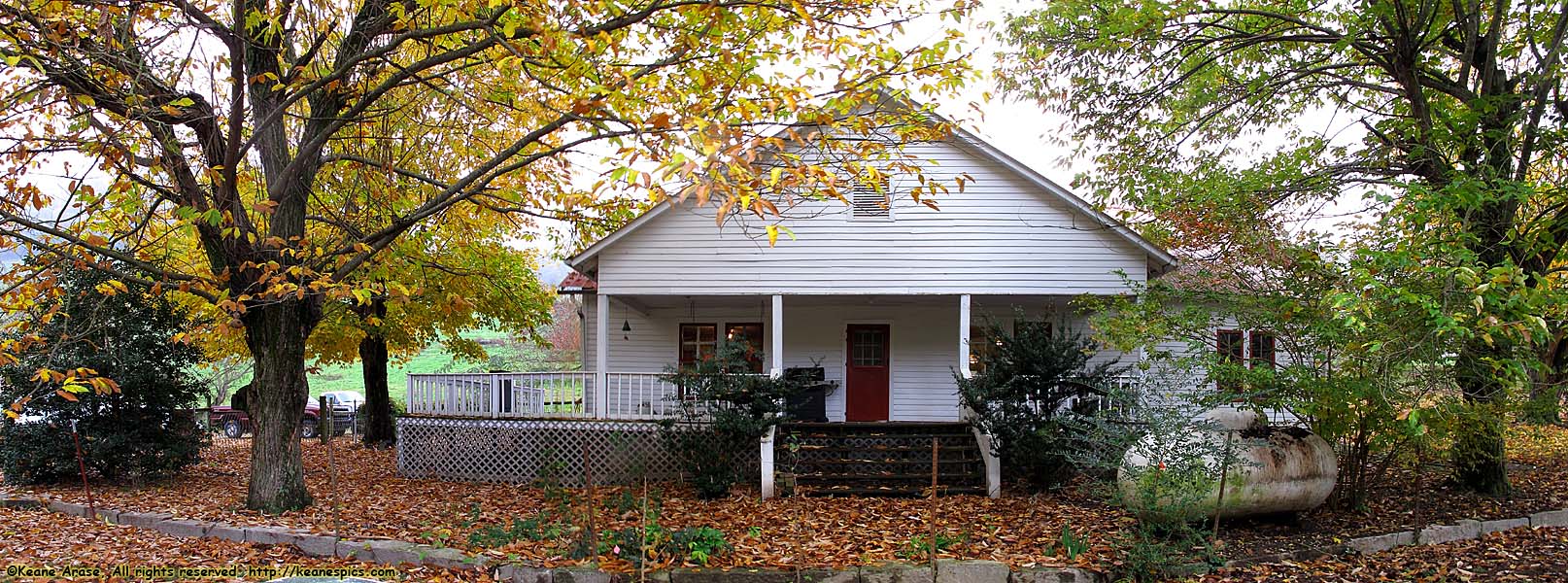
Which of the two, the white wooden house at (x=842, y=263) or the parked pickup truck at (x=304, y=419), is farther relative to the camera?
the parked pickup truck at (x=304, y=419)

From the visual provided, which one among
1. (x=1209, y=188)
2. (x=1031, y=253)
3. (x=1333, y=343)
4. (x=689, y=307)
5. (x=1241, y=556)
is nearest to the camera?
(x=1241, y=556)

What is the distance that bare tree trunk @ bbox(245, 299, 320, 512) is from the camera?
937 centimetres

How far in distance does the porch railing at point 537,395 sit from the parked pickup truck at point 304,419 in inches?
352

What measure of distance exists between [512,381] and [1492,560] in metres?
11.4

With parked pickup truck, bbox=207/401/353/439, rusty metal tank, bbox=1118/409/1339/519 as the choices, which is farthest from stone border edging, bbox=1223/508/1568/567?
parked pickup truck, bbox=207/401/353/439

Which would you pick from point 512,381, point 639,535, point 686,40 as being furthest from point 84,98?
point 512,381

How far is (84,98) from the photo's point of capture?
695cm

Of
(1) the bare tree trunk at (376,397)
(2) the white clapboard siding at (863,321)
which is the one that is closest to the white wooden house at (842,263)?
(2) the white clapboard siding at (863,321)

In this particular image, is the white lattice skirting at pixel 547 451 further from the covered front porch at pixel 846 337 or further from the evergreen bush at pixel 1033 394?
the evergreen bush at pixel 1033 394

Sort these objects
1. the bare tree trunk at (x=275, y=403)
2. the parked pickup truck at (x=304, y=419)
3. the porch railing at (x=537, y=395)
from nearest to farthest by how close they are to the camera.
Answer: the bare tree trunk at (x=275, y=403) < the porch railing at (x=537, y=395) < the parked pickup truck at (x=304, y=419)

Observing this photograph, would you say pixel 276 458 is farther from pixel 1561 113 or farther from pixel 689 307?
pixel 1561 113

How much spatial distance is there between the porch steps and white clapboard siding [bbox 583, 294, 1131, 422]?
2.92 m

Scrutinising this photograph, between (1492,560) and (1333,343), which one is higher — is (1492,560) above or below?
below

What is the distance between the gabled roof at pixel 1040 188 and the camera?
41.0ft
